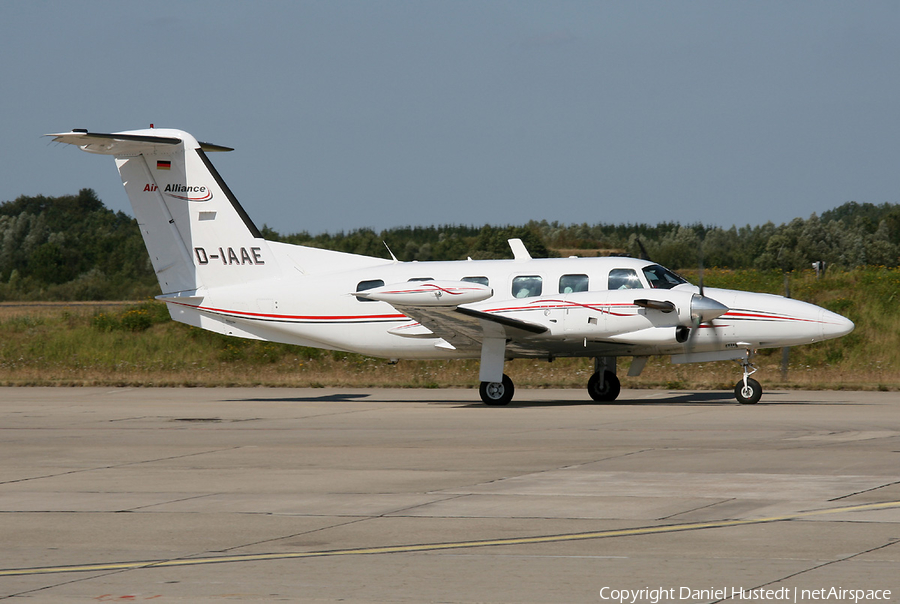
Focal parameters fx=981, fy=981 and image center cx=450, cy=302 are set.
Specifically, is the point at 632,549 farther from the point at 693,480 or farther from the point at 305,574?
the point at 693,480

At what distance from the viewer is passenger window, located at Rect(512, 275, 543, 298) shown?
1738cm

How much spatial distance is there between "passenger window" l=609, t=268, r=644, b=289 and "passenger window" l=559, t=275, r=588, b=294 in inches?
18.3

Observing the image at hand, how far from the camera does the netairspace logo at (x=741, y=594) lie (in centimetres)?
514

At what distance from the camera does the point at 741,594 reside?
524cm

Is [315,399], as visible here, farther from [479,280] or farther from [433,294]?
[433,294]

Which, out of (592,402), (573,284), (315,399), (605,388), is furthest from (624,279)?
(315,399)

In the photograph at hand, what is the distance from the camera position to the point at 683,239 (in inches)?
1614

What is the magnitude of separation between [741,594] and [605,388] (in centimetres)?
1305

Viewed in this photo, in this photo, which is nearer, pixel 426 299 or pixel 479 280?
pixel 426 299

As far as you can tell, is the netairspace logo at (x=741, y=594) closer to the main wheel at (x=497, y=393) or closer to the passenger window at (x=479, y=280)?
the main wheel at (x=497, y=393)

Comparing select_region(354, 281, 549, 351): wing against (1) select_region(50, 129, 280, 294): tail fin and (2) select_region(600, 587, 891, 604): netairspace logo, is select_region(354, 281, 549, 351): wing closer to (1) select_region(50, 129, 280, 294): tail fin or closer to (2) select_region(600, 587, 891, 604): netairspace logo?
(1) select_region(50, 129, 280, 294): tail fin

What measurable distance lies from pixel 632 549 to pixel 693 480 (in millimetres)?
2907

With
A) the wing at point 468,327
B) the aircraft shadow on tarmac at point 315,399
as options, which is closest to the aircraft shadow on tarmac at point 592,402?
the aircraft shadow on tarmac at point 315,399

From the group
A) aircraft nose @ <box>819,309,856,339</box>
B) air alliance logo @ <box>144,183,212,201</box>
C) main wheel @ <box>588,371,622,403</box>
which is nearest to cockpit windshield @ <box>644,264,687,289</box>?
main wheel @ <box>588,371,622,403</box>
